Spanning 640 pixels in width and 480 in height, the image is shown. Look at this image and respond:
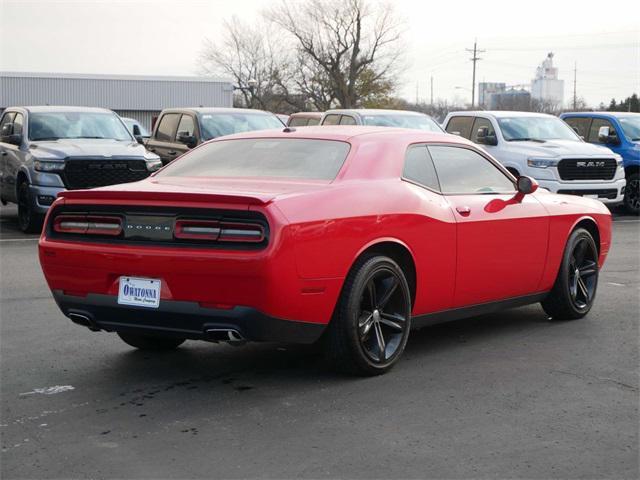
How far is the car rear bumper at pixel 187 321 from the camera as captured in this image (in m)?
5.74

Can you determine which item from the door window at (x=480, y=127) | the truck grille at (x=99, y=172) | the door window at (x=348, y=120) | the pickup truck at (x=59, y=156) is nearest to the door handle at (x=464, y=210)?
the truck grille at (x=99, y=172)

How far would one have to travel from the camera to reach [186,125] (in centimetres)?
1853

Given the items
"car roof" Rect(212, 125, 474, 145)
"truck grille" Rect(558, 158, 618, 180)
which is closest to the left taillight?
"car roof" Rect(212, 125, 474, 145)

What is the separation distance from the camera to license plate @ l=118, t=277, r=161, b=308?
5887 millimetres

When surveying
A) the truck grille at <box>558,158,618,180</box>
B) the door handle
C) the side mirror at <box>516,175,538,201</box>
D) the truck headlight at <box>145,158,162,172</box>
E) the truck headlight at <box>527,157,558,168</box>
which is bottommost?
the truck grille at <box>558,158,618,180</box>

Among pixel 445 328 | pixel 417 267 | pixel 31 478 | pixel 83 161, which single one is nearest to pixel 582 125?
pixel 83 161

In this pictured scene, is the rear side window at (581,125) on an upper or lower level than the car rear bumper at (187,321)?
lower

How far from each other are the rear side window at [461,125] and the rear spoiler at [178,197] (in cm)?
1403

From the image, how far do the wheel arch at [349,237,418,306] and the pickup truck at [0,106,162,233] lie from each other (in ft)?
30.4

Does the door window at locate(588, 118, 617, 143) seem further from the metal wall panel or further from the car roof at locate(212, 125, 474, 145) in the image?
the metal wall panel

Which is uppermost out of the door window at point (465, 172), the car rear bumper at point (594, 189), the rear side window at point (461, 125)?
the door window at point (465, 172)

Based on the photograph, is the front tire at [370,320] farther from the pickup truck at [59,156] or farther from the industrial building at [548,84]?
the industrial building at [548,84]

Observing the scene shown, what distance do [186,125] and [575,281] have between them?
440 inches

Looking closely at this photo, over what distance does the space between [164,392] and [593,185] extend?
13.6 metres
